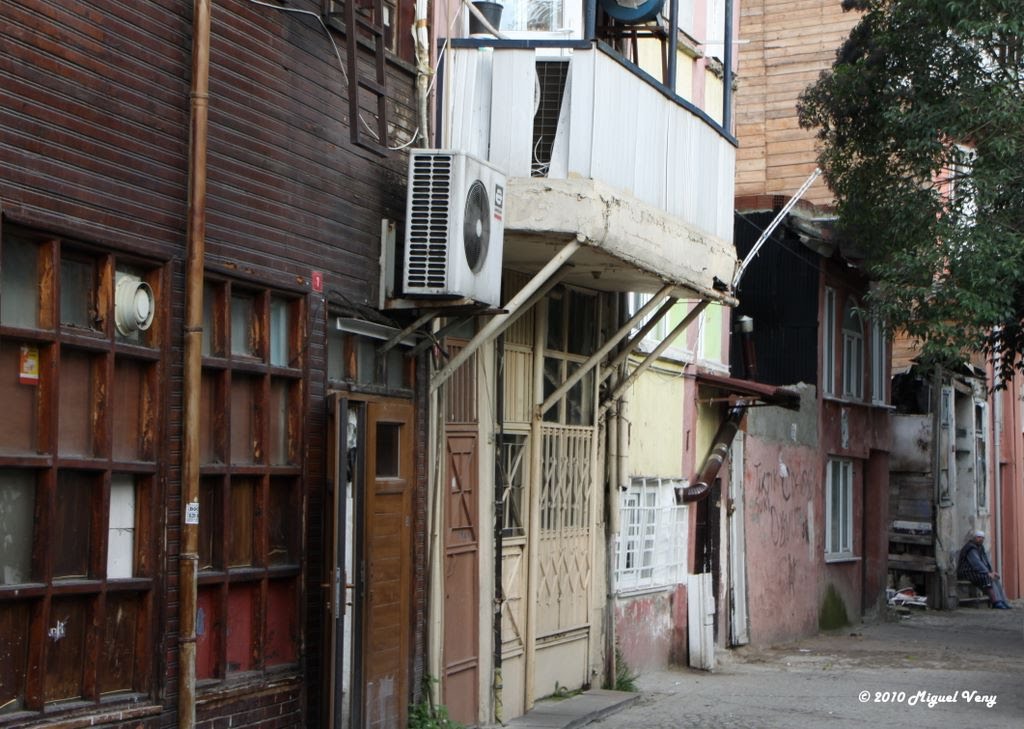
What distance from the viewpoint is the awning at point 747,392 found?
16547mm

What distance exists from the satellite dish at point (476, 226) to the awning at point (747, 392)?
24.3ft

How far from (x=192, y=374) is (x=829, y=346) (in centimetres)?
1580

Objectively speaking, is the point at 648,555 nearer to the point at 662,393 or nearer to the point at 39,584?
the point at 662,393

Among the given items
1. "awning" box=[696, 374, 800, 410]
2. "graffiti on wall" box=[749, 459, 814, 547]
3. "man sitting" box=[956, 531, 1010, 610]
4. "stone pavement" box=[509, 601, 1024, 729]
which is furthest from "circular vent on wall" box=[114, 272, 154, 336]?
"man sitting" box=[956, 531, 1010, 610]

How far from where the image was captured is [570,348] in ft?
43.8

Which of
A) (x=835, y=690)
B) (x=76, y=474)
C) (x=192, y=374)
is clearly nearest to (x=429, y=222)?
(x=192, y=374)

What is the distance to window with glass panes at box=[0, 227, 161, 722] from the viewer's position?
21.0 ft

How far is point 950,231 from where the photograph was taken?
16.0m

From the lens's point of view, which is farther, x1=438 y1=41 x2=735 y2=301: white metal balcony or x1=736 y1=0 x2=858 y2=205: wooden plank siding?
x1=736 y1=0 x2=858 y2=205: wooden plank siding

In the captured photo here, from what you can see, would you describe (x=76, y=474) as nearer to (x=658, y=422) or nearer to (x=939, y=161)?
(x=658, y=422)

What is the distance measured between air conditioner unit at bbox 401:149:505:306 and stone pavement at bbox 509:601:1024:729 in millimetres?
3942

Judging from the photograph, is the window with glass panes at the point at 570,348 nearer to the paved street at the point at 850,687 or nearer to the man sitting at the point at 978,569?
the paved street at the point at 850,687

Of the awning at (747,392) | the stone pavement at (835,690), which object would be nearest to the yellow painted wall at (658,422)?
the awning at (747,392)

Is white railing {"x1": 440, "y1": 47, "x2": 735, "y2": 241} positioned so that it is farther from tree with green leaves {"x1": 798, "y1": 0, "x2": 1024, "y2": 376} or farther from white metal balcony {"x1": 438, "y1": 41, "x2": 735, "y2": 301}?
tree with green leaves {"x1": 798, "y1": 0, "x2": 1024, "y2": 376}
